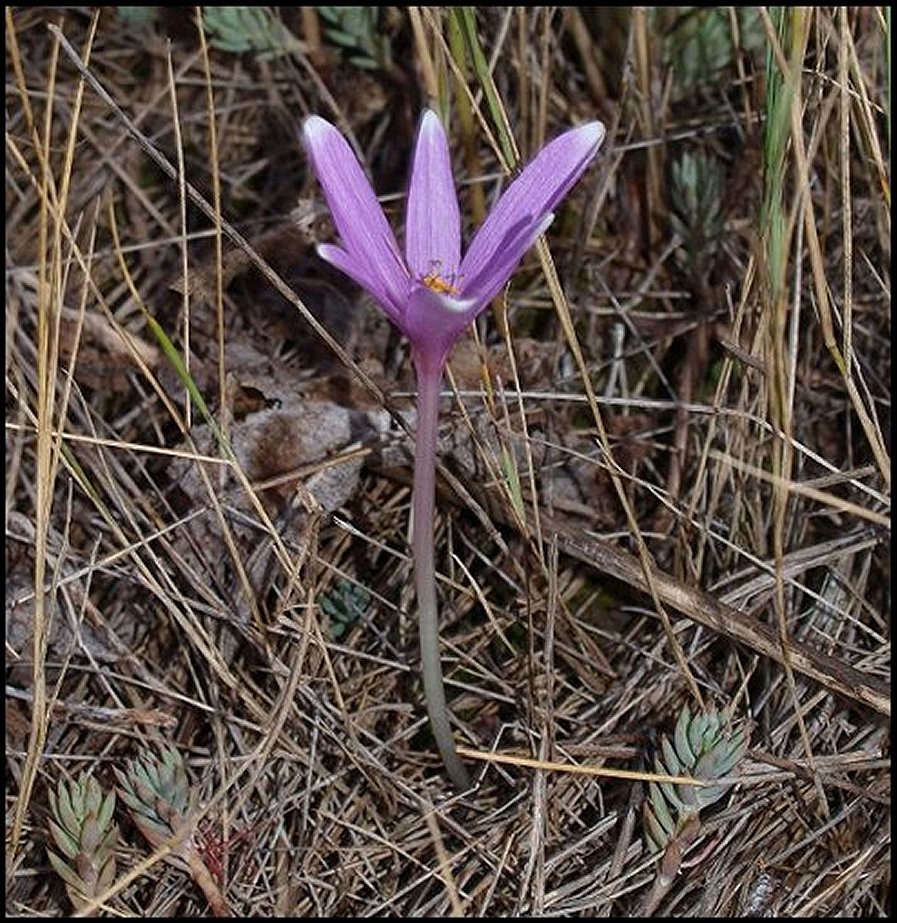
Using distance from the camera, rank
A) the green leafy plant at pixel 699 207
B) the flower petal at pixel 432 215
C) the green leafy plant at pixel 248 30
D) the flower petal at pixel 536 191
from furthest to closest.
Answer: the green leafy plant at pixel 248 30, the green leafy plant at pixel 699 207, the flower petal at pixel 432 215, the flower petal at pixel 536 191

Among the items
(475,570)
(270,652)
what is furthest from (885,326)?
(270,652)

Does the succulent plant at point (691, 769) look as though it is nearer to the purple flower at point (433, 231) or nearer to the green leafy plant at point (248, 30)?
the purple flower at point (433, 231)

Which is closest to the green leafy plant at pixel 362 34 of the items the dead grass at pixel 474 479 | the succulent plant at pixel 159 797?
the dead grass at pixel 474 479

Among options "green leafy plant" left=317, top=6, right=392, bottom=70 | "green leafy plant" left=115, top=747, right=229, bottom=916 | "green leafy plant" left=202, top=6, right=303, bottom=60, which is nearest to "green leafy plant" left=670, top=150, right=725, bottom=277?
"green leafy plant" left=317, top=6, right=392, bottom=70

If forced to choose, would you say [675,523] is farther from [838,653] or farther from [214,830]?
[214,830]

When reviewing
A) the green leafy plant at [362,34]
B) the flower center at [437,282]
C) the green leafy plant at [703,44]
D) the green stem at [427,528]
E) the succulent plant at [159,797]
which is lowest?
the succulent plant at [159,797]

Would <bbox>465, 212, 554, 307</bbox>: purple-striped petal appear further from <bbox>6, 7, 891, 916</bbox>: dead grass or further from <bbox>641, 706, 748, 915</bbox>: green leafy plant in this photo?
<bbox>641, 706, 748, 915</bbox>: green leafy plant
